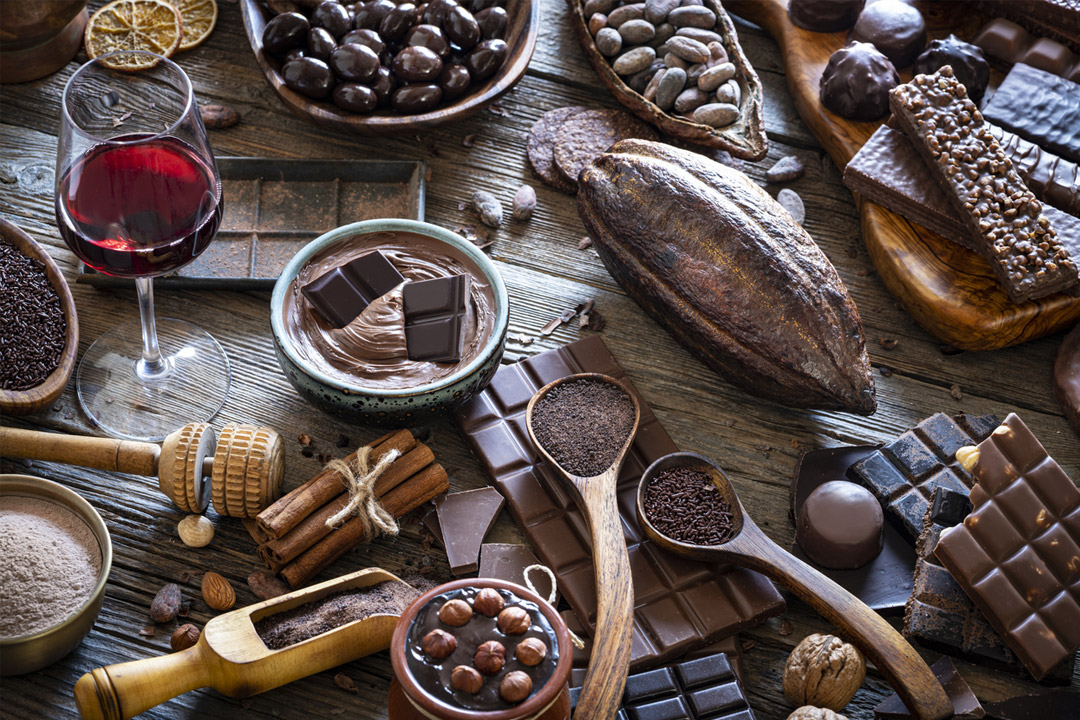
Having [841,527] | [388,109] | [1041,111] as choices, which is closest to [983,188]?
[1041,111]

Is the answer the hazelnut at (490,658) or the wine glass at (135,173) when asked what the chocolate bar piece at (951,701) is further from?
the wine glass at (135,173)

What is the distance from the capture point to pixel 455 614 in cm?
140

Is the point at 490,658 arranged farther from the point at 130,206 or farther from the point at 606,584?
the point at 130,206

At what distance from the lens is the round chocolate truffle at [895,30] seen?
244cm

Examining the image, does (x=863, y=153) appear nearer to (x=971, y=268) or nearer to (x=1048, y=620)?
(x=971, y=268)

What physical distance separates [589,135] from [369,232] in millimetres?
720

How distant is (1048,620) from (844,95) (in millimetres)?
1343

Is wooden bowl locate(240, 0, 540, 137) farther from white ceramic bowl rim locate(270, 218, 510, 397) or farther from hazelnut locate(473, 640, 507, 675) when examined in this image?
hazelnut locate(473, 640, 507, 675)

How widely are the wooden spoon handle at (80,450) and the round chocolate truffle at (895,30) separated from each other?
6.59 feet

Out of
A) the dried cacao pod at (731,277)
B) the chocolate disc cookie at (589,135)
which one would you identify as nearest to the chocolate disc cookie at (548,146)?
the chocolate disc cookie at (589,135)

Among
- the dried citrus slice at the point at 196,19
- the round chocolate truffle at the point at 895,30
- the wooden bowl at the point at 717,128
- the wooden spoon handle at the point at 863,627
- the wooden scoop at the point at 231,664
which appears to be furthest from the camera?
the dried citrus slice at the point at 196,19

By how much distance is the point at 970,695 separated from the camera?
1.60m

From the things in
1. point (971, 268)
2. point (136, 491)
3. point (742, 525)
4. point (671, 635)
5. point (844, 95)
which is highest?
point (844, 95)

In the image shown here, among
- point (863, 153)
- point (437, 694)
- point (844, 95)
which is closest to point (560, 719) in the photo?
point (437, 694)
